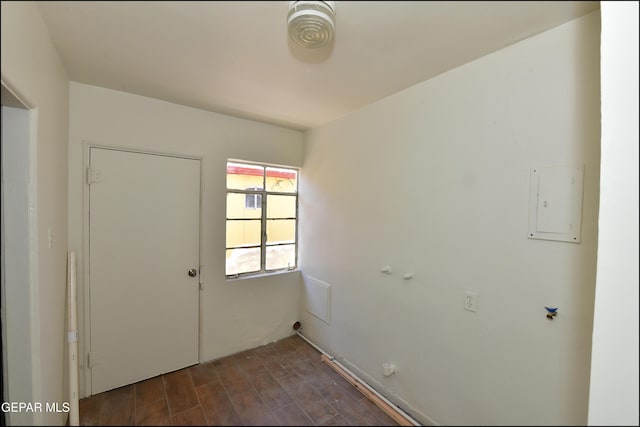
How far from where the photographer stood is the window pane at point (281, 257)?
2705 millimetres

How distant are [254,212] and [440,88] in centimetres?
197

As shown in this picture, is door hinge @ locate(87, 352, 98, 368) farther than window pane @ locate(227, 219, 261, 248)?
No

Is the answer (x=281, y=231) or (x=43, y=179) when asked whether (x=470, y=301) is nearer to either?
(x=43, y=179)

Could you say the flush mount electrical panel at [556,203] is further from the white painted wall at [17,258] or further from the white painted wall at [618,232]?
the white painted wall at [17,258]

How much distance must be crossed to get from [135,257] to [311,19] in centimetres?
177

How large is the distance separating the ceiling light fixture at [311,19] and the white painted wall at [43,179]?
→ 2.73 ft

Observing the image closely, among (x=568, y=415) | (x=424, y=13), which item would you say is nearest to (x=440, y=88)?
(x=424, y=13)

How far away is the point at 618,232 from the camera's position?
28.9 inches

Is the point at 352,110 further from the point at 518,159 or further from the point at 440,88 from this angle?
the point at 518,159

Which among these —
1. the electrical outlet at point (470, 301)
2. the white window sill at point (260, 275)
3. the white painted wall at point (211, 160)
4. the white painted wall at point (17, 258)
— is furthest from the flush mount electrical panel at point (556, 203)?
the white window sill at point (260, 275)

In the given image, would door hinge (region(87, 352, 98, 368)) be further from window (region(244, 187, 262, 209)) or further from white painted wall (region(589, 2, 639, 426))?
white painted wall (region(589, 2, 639, 426))

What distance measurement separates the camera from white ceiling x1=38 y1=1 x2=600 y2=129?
38.4 inches

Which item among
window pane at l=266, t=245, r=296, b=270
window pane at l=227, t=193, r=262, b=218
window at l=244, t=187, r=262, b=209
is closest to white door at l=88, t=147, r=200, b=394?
window pane at l=227, t=193, r=262, b=218

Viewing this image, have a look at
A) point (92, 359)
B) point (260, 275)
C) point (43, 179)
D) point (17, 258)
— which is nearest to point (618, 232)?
point (17, 258)
